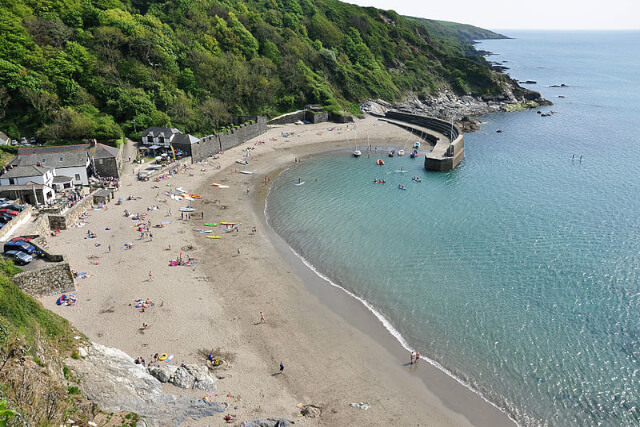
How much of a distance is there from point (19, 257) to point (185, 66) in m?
51.0

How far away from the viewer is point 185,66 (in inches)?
2724

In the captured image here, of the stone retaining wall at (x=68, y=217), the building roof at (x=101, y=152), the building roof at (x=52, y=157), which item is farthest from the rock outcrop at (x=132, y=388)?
the building roof at (x=101, y=152)

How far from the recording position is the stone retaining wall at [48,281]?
2430 cm

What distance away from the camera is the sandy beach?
1973 centimetres

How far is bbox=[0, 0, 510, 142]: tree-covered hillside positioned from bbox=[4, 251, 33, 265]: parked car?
26851mm

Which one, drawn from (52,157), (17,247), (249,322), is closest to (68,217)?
(17,247)

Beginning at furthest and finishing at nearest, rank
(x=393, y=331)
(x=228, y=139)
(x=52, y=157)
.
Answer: (x=228, y=139) < (x=52, y=157) < (x=393, y=331)

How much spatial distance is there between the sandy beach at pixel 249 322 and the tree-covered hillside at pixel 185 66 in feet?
75.3

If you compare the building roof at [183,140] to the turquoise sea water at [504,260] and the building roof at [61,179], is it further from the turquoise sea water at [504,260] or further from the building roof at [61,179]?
the building roof at [61,179]

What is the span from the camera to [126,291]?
26562mm

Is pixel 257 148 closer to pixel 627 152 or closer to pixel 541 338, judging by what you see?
pixel 541 338

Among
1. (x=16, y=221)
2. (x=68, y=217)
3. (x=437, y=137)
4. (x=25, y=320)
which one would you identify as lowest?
(x=68, y=217)

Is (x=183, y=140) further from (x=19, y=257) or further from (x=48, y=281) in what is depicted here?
(x=48, y=281)

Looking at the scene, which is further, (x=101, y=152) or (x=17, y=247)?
(x=101, y=152)
